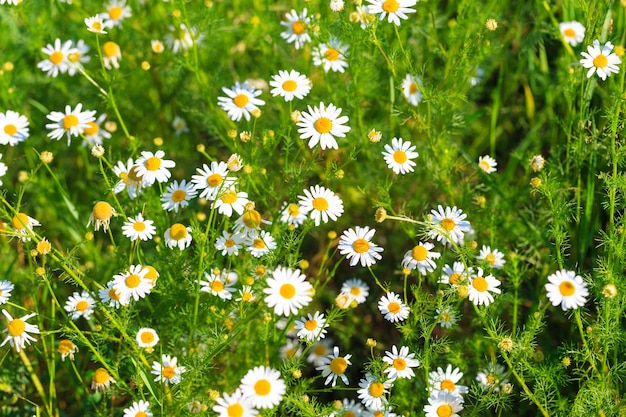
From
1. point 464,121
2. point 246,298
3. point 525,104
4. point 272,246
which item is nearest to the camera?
point 246,298

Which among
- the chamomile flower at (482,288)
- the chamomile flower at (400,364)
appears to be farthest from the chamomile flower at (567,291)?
the chamomile flower at (400,364)

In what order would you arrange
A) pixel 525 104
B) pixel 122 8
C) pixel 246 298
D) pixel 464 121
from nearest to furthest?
pixel 246 298, pixel 464 121, pixel 122 8, pixel 525 104

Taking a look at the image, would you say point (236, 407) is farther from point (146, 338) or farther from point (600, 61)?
point (600, 61)

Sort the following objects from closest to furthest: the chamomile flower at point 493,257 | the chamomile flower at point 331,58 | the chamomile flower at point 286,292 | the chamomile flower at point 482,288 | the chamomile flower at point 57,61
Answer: the chamomile flower at point 286,292 < the chamomile flower at point 482,288 < the chamomile flower at point 493,257 < the chamomile flower at point 331,58 < the chamomile flower at point 57,61

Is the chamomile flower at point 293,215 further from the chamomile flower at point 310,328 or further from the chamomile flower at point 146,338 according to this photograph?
the chamomile flower at point 146,338

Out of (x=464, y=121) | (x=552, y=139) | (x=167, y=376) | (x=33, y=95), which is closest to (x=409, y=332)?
(x=167, y=376)

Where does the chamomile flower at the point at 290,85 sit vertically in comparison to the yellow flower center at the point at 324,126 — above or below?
above

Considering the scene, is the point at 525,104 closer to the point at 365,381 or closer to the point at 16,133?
the point at 365,381

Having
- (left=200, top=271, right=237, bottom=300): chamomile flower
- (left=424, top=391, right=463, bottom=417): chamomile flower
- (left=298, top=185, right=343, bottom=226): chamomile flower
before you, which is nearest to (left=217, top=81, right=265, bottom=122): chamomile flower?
(left=298, top=185, right=343, bottom=226): chamomile flower
